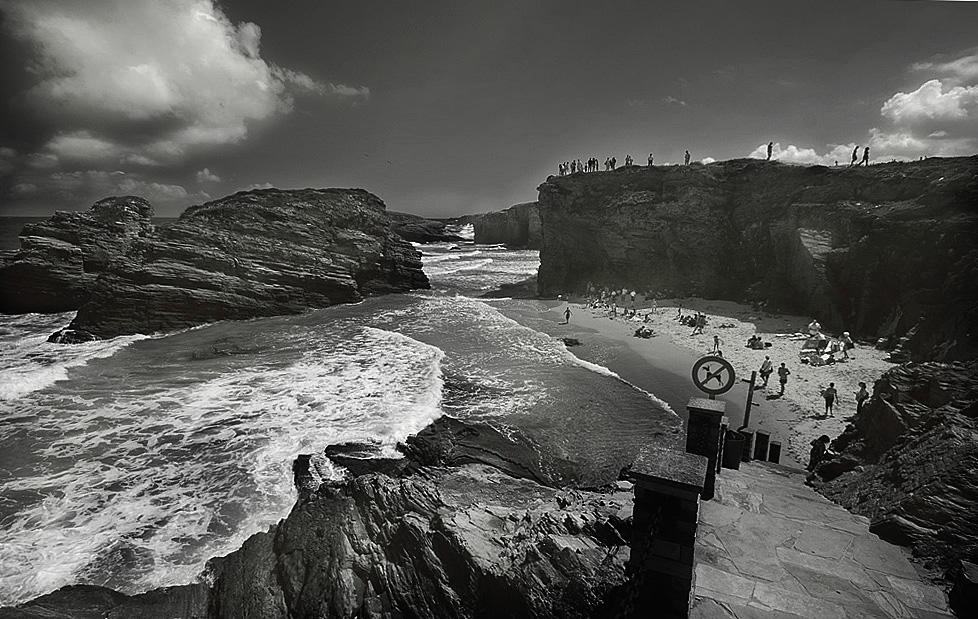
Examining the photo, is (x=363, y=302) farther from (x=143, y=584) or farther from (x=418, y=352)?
(x=143, y=584)

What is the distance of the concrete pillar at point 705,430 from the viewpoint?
6.46 meters

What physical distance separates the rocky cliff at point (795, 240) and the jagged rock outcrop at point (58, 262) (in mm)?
38349

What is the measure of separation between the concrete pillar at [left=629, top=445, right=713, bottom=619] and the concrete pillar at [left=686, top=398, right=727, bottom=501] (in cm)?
263

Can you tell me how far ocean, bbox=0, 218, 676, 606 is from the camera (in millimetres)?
8781

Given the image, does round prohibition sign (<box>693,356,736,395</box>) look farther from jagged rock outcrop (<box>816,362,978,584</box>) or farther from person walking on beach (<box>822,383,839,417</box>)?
person walking on beach (<box>822,383,839,417</box>)

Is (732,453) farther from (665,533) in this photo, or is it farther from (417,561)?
(417,561)

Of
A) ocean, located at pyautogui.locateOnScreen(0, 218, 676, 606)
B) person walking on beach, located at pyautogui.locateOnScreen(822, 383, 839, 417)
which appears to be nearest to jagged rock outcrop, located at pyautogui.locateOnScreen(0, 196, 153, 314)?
ocean, located at pyautogui.locateOnScreen(0, 218, 676, 606)

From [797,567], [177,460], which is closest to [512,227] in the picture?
[177,460]

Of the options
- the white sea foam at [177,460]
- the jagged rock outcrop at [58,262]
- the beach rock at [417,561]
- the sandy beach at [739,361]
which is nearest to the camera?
the beach rock at [417,561]

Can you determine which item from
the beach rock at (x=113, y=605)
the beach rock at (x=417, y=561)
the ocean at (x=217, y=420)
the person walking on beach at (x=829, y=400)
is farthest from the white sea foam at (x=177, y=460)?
the person walking on beach at (x=829, y=400)

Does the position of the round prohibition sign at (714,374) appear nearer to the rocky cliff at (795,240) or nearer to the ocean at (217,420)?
the ocean at (217,420)

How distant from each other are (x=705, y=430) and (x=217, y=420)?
14.4 m

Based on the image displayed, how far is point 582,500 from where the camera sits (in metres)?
8.02

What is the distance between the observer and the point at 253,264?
109ft
